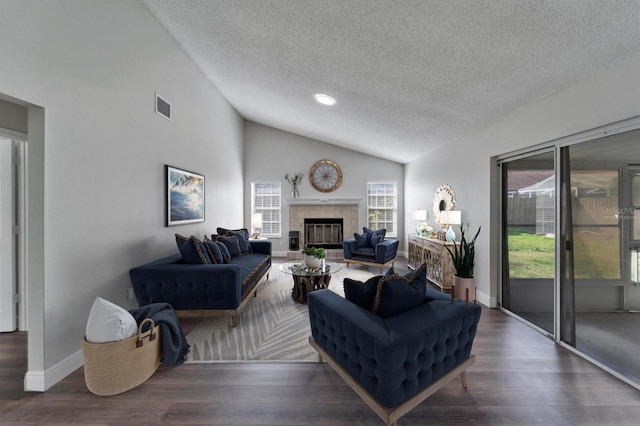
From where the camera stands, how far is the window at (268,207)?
23.2ft

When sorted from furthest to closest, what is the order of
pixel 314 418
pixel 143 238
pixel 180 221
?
pixel 180 221
pixel 143 238
pixel 314 418

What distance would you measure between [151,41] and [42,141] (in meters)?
1.98

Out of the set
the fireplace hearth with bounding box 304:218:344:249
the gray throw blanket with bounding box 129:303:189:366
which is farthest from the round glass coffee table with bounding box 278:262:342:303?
the fireplace hearth with bounding box 304:218:344:249

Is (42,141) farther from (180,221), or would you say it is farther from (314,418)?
(314,418)

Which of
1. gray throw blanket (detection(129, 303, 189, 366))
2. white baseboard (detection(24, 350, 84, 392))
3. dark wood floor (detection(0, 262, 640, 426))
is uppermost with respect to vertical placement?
gray throw blanket (detection(129, 303, 189, 366))

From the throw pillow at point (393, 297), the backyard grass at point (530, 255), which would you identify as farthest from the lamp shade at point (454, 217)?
the throw pillow at point (393, 297)

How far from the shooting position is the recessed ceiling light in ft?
13.1

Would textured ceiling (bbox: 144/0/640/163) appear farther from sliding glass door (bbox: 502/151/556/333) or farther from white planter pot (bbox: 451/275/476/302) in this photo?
white planter pot (bbox: 451/275/476/302)

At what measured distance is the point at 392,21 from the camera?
2.13 m

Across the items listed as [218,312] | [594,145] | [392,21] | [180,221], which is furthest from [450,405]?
[180,221]

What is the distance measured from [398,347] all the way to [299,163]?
605 centimetres

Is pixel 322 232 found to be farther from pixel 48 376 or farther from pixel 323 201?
pixel 48 376

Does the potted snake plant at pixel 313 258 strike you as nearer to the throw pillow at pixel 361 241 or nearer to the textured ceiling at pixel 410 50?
the throw pillow at pixel 361 241

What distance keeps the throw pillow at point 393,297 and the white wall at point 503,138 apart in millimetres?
2165
